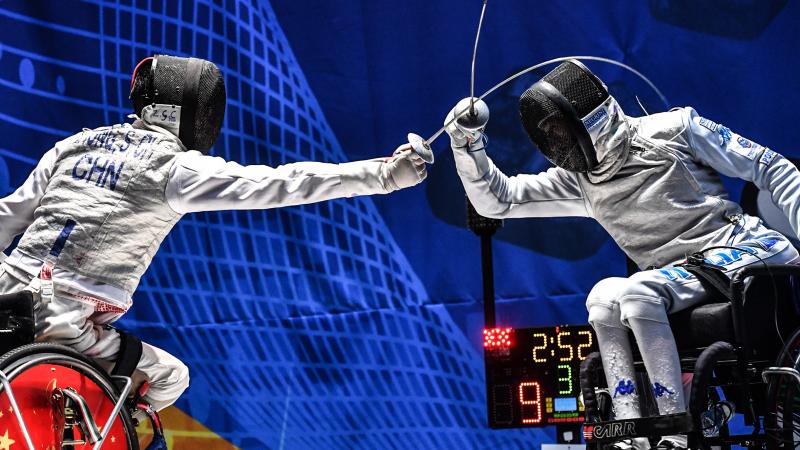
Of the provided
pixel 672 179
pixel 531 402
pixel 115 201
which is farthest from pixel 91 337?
pixel 672 179

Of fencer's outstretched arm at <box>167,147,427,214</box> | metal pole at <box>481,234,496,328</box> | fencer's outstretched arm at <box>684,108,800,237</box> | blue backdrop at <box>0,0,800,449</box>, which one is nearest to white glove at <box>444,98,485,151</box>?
fencer's outstretched arm at <box>167,147,427,214</box>

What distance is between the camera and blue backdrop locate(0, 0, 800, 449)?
15.2ft

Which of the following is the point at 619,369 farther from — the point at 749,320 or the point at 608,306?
the point at 749,320

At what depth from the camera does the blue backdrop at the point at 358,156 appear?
4.62 meters

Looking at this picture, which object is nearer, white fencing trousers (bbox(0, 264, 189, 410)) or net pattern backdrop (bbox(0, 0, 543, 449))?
white fencing trousers (bbox(0, 264, 189, 410))

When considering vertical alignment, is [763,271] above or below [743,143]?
below

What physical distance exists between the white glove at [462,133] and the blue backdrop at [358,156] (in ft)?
4.73

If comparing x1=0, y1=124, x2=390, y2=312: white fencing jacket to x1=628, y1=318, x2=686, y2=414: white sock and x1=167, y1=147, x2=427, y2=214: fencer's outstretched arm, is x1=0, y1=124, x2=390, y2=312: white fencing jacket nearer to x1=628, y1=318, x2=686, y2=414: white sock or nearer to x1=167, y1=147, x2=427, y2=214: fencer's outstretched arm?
x1=167, y1=147, x2=427, y2=214: fencer's outstretched arm

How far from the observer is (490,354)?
4.00 meters

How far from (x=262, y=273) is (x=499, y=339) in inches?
61.1

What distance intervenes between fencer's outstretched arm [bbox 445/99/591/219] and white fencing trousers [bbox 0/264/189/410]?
1.14m

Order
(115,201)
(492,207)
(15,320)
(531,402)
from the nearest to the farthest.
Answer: (15,320) < (115,201) < (492,207) < (531,402)

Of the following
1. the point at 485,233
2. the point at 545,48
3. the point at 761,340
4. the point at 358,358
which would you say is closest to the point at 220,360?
the point at 358,358

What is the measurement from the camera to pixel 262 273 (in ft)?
16.8
